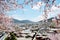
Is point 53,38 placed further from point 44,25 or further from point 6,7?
point 6,7

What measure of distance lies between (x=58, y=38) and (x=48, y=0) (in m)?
0.98

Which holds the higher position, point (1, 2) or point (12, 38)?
point (1, 2)

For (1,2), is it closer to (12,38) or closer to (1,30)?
(12,38)

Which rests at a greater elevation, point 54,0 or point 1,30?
point 54,0

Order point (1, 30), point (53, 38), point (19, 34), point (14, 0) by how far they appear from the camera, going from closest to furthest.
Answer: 1. point (53, 38)
2. point (14, 0)
3. point (1, 30)
4. point (19, 34)

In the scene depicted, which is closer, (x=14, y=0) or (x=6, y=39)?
(x=14, y=0)

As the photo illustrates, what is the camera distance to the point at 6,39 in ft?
36.1

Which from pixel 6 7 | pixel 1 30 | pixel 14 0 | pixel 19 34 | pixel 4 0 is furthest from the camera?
pixel 19 34

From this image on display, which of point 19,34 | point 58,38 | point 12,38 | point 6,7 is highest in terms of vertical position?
point 6,7

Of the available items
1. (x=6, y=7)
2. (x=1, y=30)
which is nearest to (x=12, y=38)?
(x=1, y=30)

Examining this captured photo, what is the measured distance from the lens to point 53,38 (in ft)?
12.9

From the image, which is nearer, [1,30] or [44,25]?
[44,25]

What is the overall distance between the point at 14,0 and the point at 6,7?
581 millimetres

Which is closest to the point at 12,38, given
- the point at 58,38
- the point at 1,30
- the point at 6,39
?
the point at 6,39
